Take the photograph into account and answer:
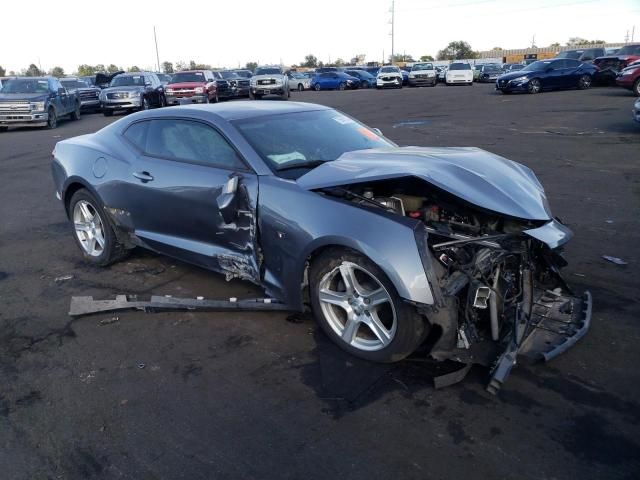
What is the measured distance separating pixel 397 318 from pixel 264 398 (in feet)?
2.96

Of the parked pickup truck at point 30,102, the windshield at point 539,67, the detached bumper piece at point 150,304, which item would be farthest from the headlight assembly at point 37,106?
the windshield at point 539,67

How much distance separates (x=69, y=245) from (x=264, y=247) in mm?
3246

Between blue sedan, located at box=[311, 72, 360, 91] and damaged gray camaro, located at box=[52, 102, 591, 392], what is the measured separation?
3641 cm

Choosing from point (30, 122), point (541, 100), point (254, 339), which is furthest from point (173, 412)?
point (541, 100)

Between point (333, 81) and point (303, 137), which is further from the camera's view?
point (333, 81)

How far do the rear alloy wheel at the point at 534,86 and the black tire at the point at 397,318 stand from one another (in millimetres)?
24700

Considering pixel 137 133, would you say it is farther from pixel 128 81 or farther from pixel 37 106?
pixel 128 81

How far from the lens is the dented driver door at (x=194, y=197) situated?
396 cm

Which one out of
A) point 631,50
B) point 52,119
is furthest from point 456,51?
point 52,119

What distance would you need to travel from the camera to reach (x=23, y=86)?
60.5 ft

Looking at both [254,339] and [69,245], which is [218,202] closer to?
[254,339]

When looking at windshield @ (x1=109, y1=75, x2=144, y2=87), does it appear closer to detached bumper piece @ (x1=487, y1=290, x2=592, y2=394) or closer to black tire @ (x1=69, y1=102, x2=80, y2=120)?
black tire @ (x1=69, y1=102, x2=80, y2=120)

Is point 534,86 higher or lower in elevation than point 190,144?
lower

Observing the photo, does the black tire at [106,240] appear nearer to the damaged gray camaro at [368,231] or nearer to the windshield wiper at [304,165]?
the damaged gray camaro at [368,231]
